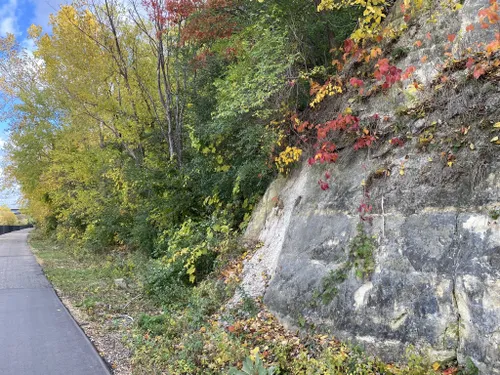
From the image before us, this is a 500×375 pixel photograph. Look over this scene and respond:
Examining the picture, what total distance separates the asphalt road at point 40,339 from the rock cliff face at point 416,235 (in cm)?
270

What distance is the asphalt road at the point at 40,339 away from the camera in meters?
4.85

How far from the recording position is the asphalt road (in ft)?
15.9

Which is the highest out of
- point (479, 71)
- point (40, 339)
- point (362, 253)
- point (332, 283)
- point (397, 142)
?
point (479, 71)

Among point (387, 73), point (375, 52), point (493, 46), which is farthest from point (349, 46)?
point (493, 46)

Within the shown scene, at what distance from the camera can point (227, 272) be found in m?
7.12

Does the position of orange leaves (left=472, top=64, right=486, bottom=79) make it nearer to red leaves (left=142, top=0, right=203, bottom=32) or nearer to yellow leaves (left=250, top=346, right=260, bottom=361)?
yellow leaves (left=250, top=346, right=260, bottom=361)

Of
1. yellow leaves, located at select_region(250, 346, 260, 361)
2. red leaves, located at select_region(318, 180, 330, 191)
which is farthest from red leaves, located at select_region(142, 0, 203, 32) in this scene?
yellow leaves, located at select_region(250, 346, 260, 361)

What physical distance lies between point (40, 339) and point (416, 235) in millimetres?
5514

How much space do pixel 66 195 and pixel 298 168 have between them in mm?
15393

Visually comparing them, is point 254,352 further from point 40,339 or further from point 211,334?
point 40,339

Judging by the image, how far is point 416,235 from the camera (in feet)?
13.5

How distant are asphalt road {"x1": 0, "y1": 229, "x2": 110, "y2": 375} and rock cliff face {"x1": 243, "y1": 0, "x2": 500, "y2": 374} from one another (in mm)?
2696

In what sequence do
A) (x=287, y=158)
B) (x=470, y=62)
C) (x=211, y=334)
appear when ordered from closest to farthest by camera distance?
(x=470, y=62) < (x=211, y=334) < (x=287, y=158)

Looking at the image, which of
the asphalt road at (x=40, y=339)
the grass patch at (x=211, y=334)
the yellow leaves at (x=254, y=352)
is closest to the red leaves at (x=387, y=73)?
the grass patch at (x=211, y=334)
